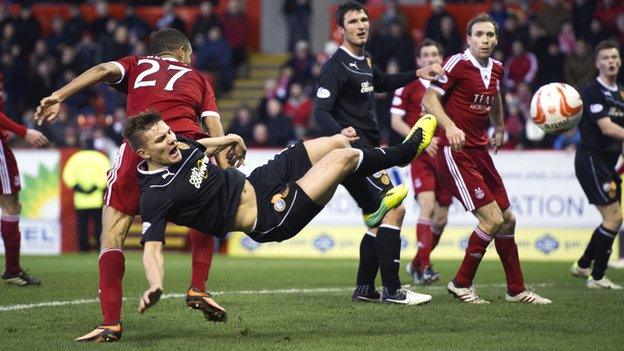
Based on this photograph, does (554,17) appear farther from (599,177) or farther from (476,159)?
(476,159)

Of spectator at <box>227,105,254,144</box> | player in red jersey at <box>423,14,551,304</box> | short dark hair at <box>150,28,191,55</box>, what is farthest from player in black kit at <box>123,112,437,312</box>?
spectator at <box>227,105,254,144</box>

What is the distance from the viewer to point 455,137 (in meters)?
9.98

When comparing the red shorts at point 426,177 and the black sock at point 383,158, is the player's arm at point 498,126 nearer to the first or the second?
the black sock at point 383,158

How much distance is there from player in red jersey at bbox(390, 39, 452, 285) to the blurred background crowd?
179 inches

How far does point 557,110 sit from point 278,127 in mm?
10746

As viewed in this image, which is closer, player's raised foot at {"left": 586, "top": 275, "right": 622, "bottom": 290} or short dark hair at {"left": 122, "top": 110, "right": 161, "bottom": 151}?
short dark hair at {"left": 122, "top": 110, "right": 161, "bottom": 151}

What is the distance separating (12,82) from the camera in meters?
24.9

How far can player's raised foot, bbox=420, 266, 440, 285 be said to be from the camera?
42.6 ft

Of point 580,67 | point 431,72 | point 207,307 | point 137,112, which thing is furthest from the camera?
point 580,67

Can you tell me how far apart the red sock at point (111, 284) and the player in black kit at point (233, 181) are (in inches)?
21.6

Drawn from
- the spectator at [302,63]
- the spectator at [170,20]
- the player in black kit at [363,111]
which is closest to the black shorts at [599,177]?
the player in black kit at [363,111]

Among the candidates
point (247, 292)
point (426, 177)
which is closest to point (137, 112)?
point (247, 292)

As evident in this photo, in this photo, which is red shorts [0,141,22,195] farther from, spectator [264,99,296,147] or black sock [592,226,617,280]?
spectator [264,99,296,147]

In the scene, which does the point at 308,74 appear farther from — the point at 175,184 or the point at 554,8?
the point at 175,184
